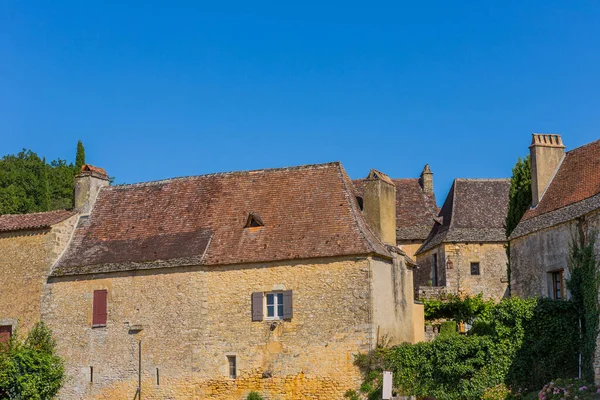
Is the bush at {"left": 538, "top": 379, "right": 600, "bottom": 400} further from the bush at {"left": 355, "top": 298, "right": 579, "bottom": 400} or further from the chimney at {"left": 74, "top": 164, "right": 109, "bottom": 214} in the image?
the chimney at {"left": 74, "top": 164, "right": 109, "bottom": 214}

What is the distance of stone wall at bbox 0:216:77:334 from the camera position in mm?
32594

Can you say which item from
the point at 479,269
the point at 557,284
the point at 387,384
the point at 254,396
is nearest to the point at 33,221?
the point at 254,396

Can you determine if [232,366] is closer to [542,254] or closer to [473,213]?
[542,254]

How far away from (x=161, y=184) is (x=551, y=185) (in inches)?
626

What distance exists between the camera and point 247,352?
29109 mm

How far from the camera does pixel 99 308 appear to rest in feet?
103

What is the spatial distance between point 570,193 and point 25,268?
21268 millimetres

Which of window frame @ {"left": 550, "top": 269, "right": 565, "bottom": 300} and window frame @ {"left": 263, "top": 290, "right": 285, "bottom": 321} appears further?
window frame @ {"left": 263, "top": 290, "right": 285, "bottom": 321}

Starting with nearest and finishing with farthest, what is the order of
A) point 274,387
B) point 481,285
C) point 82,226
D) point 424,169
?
point 274,387 < point 82,226 < point 481,285 < point 424,169

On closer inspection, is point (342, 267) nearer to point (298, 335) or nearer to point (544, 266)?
point (298, 335)

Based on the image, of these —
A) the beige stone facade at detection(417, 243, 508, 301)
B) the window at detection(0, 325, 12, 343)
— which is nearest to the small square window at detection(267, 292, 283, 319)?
the window at detection(0, 325, 12, 343)

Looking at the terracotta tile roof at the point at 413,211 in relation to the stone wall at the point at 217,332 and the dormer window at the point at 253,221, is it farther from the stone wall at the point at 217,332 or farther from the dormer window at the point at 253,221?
the stone wall at the point at 217,332

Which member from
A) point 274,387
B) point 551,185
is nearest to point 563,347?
point 551,185

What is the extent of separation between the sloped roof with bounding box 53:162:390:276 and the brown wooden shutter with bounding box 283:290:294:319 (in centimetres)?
130
